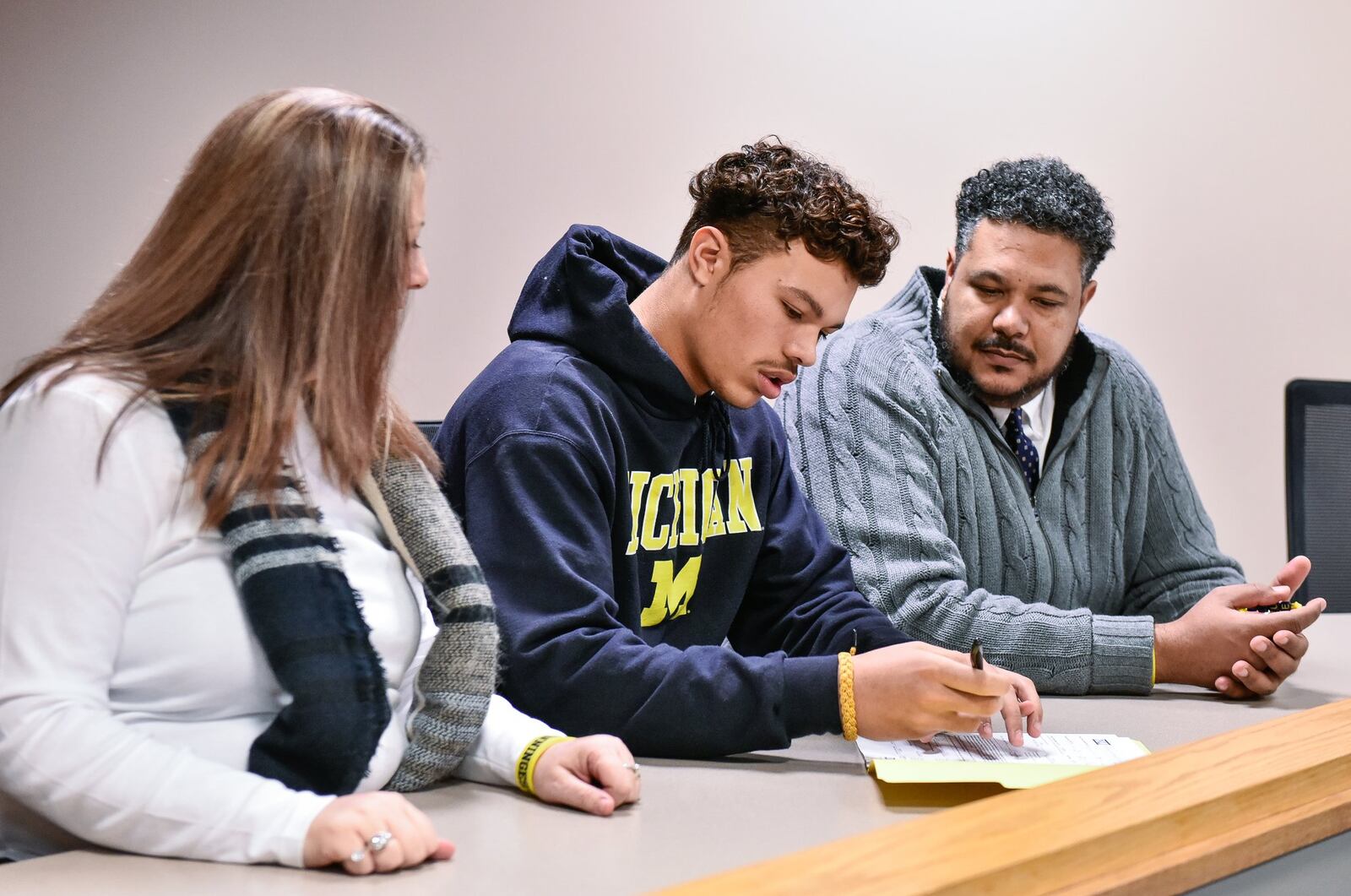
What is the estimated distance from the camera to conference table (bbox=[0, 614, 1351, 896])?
2.76ft

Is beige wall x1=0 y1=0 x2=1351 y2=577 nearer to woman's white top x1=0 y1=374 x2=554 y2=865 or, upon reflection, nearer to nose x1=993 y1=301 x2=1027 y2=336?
nose x1=993 y1=301 x2=1027 y2=336

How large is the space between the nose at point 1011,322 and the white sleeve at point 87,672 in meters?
1.30

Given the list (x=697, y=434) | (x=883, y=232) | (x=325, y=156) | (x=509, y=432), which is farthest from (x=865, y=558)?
(x=325, y=156)

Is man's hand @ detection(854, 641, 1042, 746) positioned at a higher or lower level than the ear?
lower

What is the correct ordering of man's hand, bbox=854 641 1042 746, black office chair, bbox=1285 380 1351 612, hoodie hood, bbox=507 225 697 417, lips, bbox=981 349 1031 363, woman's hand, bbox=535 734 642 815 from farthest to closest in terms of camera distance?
black office chair, bbox=1285 380 1351 612 → lips, bbox=981 349 1031 363 → hoodie hood, bbox=507 225 697 417 → man's hand, bbox=854 641 1042 746 → woman's hand, bbox=535 734 642 815

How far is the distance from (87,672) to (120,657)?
0.13 ft

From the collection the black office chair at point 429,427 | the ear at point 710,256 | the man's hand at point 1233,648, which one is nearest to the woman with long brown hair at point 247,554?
the ear at point 710,256

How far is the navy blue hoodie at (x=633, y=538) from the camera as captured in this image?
46.9 inches

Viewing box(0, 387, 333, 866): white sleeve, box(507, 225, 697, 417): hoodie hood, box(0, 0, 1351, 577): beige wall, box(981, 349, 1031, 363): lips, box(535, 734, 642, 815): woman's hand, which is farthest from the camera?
box(0, 0, 1351, 577): beige wall

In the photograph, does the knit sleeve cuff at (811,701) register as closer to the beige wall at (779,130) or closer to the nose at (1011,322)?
the nose at (1011,322)

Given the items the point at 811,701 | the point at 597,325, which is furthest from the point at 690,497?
the point at 811,701

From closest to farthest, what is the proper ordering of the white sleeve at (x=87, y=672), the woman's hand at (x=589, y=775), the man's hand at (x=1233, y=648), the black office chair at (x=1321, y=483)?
the white sleeve at (x=87, y=672) → the woman's hand at (x=589, y=775) → the man's hand at (x=1233, y=648) → the black office chair at (x=1321, y=483)

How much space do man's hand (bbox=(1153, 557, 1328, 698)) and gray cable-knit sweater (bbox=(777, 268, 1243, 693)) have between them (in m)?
0.04

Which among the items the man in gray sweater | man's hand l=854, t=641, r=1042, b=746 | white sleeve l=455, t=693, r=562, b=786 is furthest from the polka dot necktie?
white sleeve l=455, t=693, r=562, b=786
